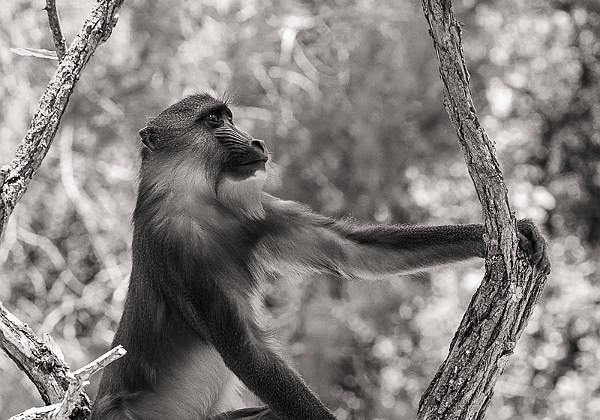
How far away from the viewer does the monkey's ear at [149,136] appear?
426 centimetres

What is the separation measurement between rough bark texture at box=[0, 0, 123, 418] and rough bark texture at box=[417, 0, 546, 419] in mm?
1560

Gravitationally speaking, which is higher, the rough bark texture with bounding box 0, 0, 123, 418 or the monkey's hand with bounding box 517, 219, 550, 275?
the monkey's hand with bounding box 517, 219, 550, 275

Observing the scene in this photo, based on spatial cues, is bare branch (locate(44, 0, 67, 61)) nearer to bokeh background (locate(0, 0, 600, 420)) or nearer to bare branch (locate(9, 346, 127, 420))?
bare branch (locate(9, 346, 127, 420))

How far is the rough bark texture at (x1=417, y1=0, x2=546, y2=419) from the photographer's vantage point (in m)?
3.34

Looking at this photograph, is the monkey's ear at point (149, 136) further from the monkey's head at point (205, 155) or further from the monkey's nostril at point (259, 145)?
the monkey's nostril at point (259, 145)

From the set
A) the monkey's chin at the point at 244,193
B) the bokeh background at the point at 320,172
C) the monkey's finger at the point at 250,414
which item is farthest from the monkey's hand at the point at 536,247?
the bokeh background at the point at 320,172

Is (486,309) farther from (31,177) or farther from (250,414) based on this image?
(31,177)

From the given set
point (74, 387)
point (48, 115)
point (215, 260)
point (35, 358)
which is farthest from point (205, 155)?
point (74, 387)

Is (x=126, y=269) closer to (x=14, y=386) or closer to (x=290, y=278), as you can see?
(x=14, y=386)

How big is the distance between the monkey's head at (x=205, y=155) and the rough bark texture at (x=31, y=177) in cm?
52

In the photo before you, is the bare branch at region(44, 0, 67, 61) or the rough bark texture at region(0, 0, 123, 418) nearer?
the rough bark texture at region(0, 0, 123, 418)

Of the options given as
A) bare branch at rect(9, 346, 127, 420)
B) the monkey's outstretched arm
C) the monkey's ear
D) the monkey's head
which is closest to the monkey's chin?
the monkey's head

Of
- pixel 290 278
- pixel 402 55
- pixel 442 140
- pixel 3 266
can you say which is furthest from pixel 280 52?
pixel 290 278

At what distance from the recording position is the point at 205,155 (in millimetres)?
4184
